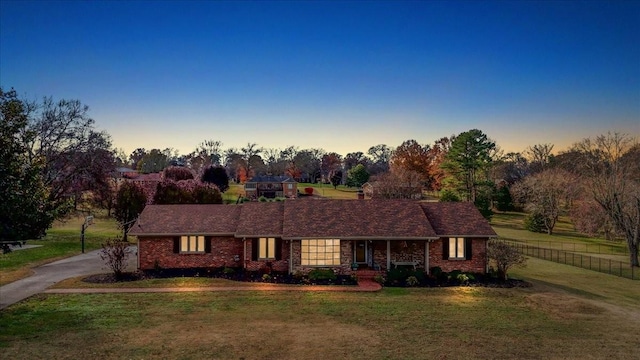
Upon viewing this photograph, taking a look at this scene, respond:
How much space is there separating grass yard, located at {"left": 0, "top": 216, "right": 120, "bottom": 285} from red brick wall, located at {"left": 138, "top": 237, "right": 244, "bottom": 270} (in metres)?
6.73

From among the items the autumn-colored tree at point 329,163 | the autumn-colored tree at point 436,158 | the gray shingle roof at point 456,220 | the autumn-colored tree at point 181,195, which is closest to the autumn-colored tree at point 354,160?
the autumn-colored tree at point 329,163

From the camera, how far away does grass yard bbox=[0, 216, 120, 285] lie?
26003 mm

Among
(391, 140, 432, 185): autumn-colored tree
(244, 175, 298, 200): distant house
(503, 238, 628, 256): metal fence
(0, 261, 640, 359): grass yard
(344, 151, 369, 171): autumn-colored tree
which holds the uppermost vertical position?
(344, 151, 369, 171): autumn-colored tree

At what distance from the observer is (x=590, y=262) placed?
109 feet

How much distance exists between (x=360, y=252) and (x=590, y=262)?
19.9 metres

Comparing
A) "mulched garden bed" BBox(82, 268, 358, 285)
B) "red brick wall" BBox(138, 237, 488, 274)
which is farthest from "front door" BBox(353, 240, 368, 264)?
"mulched garden bed" BBox(82, 268, 358, 285)

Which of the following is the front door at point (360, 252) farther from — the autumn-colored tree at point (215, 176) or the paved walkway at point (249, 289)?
the autumn-colored tree at point (215, 176)

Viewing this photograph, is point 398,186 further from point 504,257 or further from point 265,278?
point 265,278

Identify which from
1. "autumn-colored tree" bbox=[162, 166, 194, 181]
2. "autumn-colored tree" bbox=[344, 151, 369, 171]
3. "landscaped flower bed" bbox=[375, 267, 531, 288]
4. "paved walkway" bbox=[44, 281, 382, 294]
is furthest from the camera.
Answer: "autumn-colored tree" bbox=[344, 151, 369, 171]

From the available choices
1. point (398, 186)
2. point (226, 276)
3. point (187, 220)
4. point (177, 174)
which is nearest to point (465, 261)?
point (226, 276)

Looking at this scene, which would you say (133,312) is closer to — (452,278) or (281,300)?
(281,300)

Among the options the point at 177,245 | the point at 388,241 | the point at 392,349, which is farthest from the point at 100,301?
the point at 388,241

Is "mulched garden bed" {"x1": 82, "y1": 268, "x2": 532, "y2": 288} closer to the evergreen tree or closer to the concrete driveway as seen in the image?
the concrete driveway

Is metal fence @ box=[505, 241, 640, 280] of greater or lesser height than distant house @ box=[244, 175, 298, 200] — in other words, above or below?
below
